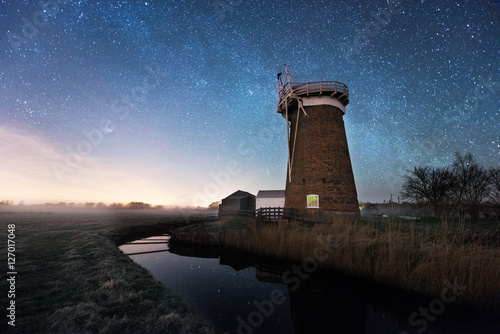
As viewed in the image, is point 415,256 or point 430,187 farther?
point 430,187

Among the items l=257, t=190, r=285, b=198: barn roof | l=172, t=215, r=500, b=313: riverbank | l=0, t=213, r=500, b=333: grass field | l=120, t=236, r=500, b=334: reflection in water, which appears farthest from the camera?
l=257, t=190, r=285, b=198: barn roof

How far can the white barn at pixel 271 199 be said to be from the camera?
35.6 metres

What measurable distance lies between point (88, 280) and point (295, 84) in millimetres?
21020

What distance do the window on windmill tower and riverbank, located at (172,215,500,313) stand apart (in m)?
5.46

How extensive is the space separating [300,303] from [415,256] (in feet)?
15.0

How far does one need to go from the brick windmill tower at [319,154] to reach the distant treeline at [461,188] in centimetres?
Answer: 1962

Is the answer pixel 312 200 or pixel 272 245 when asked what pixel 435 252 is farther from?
pixel 312 200

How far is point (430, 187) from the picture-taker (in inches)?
1202

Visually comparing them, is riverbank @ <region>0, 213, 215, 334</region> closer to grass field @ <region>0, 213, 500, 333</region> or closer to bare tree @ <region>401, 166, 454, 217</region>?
grass field @ <region>0, 213, 500, 333</region>

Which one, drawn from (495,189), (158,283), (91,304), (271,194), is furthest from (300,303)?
(495,189)

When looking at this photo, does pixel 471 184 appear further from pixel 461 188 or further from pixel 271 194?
pixel 271 194

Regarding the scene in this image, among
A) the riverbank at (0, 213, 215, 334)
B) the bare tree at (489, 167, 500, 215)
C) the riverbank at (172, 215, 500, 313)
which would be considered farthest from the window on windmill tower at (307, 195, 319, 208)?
the bare tree at (489, 167, 500, 215)

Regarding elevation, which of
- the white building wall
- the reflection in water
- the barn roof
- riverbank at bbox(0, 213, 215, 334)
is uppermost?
the barn roof

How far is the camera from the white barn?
3559 cm
